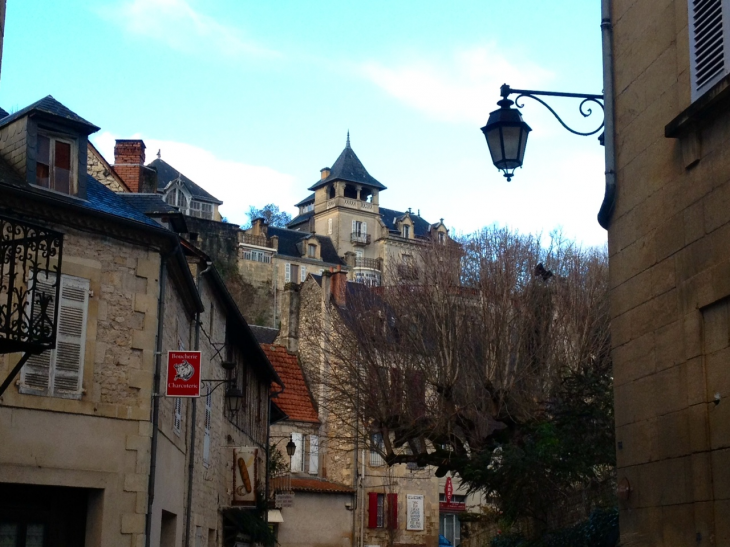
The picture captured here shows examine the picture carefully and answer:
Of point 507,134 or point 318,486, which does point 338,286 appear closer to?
point 318,486

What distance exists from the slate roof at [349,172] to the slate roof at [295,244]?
5768mm

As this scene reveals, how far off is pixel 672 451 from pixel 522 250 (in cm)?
2293

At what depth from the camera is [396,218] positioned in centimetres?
8344

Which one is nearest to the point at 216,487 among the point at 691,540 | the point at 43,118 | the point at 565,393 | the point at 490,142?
the point at 565,393

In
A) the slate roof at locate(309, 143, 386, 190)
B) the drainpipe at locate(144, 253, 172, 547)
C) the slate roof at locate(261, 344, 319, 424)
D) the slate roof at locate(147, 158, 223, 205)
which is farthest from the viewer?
the slate roof at locate(309, 143, 386, 190)

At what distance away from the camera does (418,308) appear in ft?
90.7

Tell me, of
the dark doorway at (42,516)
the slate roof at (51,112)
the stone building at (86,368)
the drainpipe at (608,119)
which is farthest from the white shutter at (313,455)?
the drainpipe at (608,119)

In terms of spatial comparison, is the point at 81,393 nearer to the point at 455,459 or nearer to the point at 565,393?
the point at 565,393

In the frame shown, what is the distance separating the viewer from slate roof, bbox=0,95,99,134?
1276 cm

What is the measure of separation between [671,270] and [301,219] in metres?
79.9

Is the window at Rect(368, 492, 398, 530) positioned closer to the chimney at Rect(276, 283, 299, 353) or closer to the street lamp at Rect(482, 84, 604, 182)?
the chimney at Rect(276, 283, 299, 353)

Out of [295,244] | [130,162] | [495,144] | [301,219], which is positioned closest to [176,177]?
[295,244]

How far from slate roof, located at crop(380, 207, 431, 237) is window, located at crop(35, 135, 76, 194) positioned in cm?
6935

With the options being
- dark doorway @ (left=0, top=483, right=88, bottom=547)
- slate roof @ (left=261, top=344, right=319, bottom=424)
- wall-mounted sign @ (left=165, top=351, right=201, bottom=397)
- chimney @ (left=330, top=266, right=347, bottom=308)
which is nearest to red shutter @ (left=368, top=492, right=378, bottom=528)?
slate roof @ (left=261, top=344, right=319, bottom=424)
